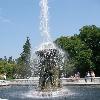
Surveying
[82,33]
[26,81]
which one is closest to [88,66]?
[82,33]

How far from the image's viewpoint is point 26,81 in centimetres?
5428

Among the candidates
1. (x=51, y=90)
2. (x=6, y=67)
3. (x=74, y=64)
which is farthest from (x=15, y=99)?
(x=6, y=67)

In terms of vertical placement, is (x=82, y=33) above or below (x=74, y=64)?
above

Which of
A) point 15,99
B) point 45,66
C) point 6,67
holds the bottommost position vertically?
point 15,99

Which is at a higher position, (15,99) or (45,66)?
(45,66)

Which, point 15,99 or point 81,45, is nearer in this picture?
point 15,99

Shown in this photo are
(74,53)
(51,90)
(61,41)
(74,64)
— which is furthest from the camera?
(61,41)

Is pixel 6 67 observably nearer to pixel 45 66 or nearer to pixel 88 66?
pixel 88 66

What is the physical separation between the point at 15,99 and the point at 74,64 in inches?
1734

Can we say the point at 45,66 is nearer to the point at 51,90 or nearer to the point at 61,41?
the point at 51,90

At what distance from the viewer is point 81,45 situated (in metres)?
78.0

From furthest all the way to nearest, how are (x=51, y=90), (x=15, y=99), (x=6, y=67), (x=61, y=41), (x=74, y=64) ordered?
(x=6, y=67), (x=61, y=41), (x=74, y=64), (x=51, y=90), (x=15, y=99)

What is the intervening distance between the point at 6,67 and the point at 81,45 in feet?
68.5

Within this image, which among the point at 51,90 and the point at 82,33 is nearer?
the point at 51,90
